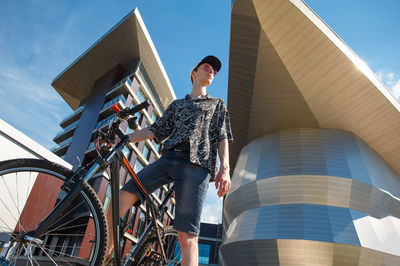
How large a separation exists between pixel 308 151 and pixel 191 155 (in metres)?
13.8

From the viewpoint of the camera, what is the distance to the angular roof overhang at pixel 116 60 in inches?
998

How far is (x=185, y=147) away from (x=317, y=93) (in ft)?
46.4

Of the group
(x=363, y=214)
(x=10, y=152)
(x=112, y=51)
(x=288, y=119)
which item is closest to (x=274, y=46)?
(x=288, y=119)

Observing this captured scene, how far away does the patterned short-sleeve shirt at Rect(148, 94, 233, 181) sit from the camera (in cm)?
204

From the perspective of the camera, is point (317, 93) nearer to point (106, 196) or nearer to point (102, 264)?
point (102, 264)

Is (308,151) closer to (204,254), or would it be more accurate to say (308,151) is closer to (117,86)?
(117,86)

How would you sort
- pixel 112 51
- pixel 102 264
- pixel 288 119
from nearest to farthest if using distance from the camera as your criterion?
pixel 102 264 < pixel 288 119 < pixel 112 51

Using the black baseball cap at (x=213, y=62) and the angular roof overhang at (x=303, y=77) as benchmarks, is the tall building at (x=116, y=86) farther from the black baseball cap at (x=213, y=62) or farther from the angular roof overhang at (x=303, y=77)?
the black baseball cap at (x=213, y=62)

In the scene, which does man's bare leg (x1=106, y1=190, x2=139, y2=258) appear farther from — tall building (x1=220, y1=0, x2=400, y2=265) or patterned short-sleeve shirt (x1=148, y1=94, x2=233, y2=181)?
tall building (x1=220, y1=0, x2=400, y2=265)

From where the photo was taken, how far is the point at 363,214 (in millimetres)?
11664

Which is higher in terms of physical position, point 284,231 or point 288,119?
point 288,119

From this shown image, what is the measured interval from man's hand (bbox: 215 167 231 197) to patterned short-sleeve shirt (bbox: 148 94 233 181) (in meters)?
0.10

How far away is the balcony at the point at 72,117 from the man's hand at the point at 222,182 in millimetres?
31128

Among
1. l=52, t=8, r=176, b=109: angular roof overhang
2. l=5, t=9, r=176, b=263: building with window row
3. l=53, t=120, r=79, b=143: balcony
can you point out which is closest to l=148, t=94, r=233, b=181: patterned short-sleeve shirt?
l=5, t=9, r=176, b=263: building with window row
